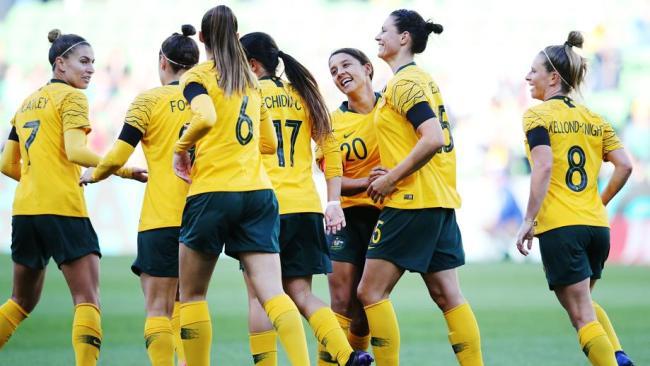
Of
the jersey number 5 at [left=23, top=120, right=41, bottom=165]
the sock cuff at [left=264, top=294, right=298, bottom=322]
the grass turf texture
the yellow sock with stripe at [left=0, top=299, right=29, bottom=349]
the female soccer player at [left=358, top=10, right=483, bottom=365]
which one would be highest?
the jersey number 5 at [left=23, top=120, right=41, bottom=165]

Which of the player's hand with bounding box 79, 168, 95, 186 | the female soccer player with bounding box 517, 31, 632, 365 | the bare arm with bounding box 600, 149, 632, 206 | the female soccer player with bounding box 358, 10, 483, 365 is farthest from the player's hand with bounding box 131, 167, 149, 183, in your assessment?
the bare arm with bounding box 600, 149, 632, 206

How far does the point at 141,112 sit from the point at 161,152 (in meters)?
0.28

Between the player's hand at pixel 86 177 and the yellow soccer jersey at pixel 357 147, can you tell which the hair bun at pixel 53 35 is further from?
the yellow soccer jersey at pixel 357 147

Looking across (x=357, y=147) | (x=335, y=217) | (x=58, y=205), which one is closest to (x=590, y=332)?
(x=335, y=217)

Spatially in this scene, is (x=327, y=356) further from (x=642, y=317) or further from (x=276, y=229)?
(x=642, y=317)

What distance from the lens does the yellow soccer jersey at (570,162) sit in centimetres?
661

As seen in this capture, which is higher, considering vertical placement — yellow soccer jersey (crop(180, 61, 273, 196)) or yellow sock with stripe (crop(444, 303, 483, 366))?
yellow soccer jersey (crop(180, 61, 273, 196))

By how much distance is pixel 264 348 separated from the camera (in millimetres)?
6250

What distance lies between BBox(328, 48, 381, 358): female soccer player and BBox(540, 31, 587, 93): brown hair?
48.5 inches

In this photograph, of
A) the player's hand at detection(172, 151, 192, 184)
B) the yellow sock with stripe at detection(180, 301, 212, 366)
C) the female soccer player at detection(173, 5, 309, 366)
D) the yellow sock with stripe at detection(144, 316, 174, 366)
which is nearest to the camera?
the female soccer player at detection(173, 5, 309, 366)

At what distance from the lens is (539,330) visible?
36.6 ft

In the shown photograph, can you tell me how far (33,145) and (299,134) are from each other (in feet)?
5.81

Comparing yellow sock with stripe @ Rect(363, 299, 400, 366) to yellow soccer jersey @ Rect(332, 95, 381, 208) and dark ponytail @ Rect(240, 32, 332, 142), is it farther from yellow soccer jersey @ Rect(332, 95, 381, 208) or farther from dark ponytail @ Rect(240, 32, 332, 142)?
dark ponytail @ Rect(240, 32, 332, 142)

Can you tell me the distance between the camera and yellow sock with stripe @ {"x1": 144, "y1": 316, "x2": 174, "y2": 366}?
6336mm
